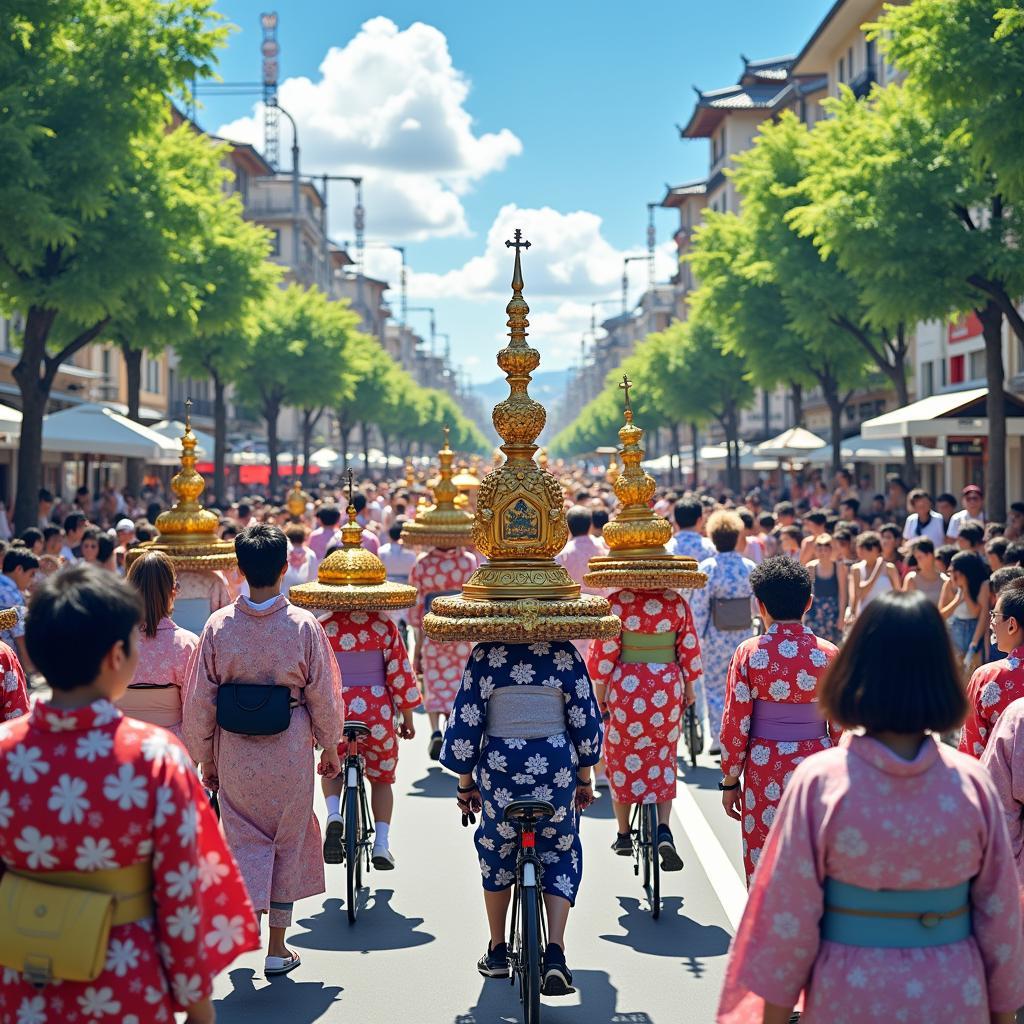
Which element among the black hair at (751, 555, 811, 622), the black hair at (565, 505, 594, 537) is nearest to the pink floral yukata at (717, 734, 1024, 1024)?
the black hair at (751, 555, 811, 622)

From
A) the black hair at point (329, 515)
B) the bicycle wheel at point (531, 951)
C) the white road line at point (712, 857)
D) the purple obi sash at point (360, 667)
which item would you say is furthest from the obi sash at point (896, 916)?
the black hair at point (329, 515)

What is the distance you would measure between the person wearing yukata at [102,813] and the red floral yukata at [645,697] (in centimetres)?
482

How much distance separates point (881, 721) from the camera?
11.6 ft

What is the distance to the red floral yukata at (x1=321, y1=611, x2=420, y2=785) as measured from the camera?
8312 mm

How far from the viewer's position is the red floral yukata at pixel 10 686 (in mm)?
5781

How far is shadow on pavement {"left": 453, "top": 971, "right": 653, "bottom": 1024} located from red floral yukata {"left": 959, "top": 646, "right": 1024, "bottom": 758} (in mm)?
1589

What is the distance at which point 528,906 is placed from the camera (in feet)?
18.7

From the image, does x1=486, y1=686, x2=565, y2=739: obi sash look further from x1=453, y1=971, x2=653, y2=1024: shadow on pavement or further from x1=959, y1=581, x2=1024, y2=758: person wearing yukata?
x1=959, y1=581, x2=1024, y2=758: person wearing yukata

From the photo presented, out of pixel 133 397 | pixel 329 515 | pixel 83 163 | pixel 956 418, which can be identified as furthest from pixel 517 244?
pixel 133 397

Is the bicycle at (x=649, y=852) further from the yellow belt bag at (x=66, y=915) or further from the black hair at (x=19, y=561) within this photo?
the yellow belt bag at (x=66, y=915)

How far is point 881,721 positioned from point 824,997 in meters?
0.62

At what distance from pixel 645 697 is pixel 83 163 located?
13.5m

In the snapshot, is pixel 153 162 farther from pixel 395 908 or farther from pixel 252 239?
pixel 395 908

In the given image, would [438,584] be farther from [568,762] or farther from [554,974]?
[554,974]
